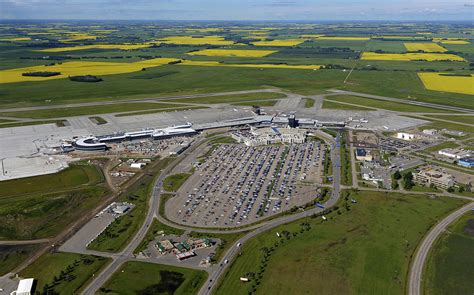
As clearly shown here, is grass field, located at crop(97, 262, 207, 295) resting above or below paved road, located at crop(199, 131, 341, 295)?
above

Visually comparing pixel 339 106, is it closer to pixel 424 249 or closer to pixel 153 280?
pixel 424 249

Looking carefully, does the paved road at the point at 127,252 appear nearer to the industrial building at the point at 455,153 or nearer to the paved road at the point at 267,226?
the paved road at the point at 267,226

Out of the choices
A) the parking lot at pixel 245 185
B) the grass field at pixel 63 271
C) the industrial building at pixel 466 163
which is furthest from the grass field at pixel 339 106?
the grass field at pixel 63 271

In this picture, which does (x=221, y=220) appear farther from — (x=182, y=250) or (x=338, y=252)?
(x=338, y=252)

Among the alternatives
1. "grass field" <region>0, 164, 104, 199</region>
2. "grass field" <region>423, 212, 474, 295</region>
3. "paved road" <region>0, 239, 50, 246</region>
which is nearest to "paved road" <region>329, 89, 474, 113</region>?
"grass field" <region>423, 212, 474, 295</region>

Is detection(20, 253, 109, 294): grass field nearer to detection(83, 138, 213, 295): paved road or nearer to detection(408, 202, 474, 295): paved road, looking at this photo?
detection(83, 138, 213, 295): paved road

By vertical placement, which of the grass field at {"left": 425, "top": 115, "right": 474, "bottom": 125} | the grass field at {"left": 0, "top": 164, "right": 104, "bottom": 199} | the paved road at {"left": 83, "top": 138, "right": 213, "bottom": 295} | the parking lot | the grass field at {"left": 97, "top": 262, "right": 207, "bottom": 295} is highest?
the grass field at {"left": 0, "top": 164, "right": 104, "bottom": 199}

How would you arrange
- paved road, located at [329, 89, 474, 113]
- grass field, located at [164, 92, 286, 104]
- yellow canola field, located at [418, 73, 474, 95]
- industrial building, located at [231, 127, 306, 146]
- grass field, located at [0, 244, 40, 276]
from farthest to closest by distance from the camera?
yellow canola field, located at [418, 73, 474, 95] < grass field, located at [164, 92, 286, 104] < paved road, located at [329, 89, 474, 113] < industrial building, located at [231, 127, 306, 146] < grass field, located at [0, 244, 40, 276]
